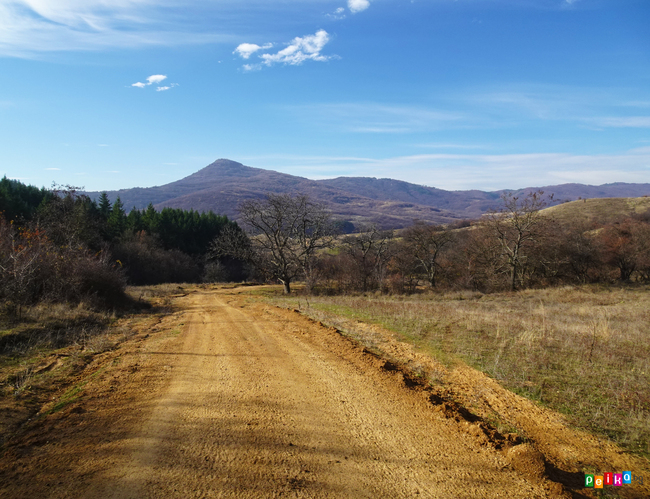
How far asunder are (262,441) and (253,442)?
12 cm

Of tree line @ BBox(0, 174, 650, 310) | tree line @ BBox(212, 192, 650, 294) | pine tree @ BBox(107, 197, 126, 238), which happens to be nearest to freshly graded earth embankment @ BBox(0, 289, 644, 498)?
tree line @ BBox(0, 174, 650, 310)

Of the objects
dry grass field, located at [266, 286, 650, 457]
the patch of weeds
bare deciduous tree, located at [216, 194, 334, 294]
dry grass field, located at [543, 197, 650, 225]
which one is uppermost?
dry grass field, located at [543, 197, 650, 225]

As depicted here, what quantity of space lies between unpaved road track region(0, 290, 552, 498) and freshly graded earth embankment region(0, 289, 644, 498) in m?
0.02

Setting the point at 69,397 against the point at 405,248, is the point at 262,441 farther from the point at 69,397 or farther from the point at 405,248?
the point at 405,248

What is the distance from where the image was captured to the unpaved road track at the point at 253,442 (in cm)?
388

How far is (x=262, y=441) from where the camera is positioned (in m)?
4.74

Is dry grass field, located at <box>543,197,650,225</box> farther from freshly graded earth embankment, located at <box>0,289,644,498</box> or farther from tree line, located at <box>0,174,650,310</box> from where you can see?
freshly graded earth embankment, located at <box>0,289,644,498</box>

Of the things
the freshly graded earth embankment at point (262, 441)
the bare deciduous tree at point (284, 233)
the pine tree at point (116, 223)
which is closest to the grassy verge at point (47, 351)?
the freshly graded earth embankment at point (262, 441)

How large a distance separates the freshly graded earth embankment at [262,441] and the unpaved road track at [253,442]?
2 cm

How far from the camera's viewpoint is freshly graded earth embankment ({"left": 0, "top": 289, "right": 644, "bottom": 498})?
12.7 feet

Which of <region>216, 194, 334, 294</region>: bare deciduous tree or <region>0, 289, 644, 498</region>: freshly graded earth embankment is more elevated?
<region>216, 194, 334, 294</region>: bare deciduous tree

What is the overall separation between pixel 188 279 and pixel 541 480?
57.5 m

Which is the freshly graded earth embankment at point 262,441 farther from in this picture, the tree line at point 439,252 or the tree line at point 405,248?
the tree line at point 439,252

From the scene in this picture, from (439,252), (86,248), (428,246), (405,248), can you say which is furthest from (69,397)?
(439,252)
